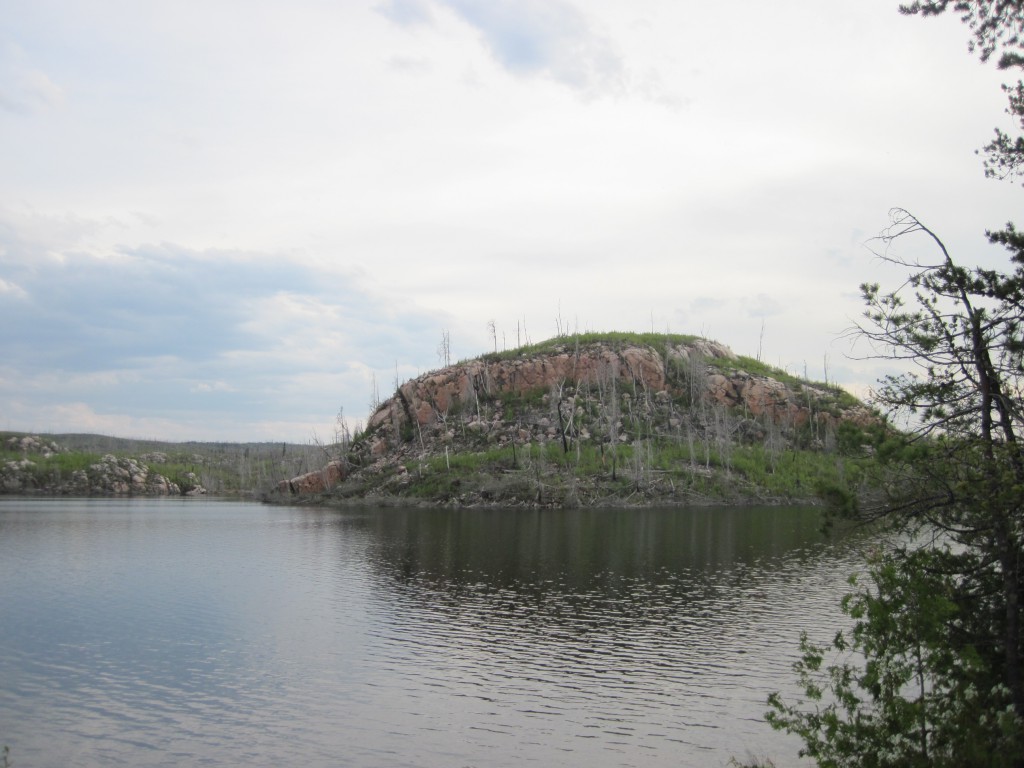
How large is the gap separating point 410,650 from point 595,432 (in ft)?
360

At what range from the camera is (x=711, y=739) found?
2348 cm

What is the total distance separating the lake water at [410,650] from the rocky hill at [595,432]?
52.1 m

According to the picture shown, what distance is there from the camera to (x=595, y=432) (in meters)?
142

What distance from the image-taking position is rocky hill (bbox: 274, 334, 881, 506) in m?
122

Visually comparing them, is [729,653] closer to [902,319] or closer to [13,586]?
[902,319]

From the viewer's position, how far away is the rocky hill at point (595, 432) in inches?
4793

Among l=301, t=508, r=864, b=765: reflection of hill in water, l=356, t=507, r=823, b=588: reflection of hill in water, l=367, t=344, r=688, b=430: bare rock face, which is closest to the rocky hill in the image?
l=367, t=344, r=688, b=430: bare rock face

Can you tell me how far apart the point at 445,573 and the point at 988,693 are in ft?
140

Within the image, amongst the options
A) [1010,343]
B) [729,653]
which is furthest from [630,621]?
[1010,343]

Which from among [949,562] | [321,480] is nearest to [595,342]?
[321,480]

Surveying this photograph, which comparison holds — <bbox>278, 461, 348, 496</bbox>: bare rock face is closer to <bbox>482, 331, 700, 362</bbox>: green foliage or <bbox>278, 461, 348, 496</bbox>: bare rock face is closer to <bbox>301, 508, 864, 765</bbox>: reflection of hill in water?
<bbox>482, 331, 700, 362</bbox>: green foliage

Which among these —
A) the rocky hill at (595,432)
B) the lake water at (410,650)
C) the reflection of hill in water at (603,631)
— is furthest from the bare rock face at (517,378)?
the lake water at (410,650)

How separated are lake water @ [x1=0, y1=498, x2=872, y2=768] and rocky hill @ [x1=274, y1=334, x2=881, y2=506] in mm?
52127

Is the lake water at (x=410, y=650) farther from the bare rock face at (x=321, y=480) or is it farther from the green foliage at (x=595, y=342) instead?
the green foliage at (x=595, y=342)
